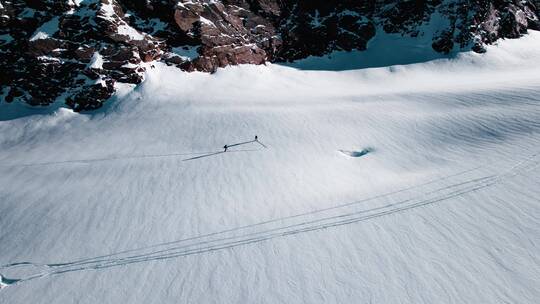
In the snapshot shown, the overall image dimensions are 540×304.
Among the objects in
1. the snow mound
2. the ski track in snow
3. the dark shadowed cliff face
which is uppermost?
the dark shadowed cliff face

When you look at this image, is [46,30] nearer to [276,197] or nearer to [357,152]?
[276,197]

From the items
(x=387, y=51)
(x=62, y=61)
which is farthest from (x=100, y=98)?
(x=387, y=51)

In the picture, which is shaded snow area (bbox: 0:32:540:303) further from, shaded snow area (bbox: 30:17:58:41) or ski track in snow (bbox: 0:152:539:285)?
shaded snow area (bbox: 30:17:58:41)

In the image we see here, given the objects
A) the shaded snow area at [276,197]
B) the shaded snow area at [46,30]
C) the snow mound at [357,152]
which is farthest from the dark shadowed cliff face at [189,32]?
the snow mound at [357,152]

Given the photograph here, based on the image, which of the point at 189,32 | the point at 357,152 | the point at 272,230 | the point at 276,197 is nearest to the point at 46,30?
the point at 189,32

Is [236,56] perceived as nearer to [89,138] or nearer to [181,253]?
[89,138]

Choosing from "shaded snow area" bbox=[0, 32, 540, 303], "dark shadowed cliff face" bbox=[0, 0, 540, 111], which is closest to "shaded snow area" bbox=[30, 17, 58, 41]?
"dark shadowed cliff face" bbox=[0, 0, 540, 111]
